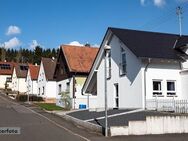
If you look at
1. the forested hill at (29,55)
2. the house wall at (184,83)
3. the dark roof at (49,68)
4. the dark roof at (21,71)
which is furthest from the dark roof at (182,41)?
the forested hill at (29,55)

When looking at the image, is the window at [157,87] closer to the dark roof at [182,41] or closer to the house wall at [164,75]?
the house wall at [164,75]

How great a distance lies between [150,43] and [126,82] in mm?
3687

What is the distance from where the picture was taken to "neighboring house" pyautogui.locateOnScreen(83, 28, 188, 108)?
85.5 feet

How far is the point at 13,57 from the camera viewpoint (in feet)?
467

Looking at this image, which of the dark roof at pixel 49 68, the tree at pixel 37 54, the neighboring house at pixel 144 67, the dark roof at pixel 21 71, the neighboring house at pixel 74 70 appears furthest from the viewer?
the tree at pixel 37 54

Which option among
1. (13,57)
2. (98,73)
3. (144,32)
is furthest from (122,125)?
(13,57)

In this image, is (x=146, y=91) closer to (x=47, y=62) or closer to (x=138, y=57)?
(x=138, y=57)

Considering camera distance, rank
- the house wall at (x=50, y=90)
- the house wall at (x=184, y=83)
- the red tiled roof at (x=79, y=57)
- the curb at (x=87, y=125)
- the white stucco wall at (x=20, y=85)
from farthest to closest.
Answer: the white stucco wall at (x=20, y=85) → the house wall at (x=50, y=90) → the red tiled roof at (x=79, y=57) → the house wall at (x=184, y=83) → the curb at (x=87, y=125)

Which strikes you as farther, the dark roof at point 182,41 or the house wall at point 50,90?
the house wall at point 50,90

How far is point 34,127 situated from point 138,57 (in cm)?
912

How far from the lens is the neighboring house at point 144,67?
1025 inches

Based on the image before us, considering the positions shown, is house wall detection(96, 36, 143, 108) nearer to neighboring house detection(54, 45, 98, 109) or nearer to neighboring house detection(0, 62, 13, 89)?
neighboring house detection(54, 45, 98, 109)

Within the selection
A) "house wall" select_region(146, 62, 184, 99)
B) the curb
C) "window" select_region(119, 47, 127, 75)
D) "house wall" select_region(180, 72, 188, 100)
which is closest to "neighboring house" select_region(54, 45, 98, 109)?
"window" select_region(119, 47, 127, 75)

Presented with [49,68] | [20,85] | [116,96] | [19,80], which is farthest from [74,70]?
[19,80]
